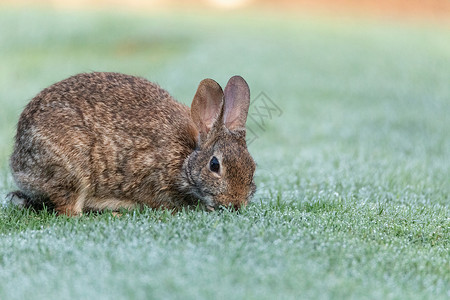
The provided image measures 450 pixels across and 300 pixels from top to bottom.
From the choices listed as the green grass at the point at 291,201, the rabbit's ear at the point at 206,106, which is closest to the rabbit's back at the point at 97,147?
the rabbit's ear at the point at 206,106

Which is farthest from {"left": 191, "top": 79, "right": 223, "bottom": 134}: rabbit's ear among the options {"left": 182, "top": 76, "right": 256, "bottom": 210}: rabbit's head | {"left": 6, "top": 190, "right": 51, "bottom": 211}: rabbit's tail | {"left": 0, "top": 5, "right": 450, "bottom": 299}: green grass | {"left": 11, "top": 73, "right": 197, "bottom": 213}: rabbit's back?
{"left": 6, "top": 190, "right": 51, "bottom": 211}: rabbit's tail

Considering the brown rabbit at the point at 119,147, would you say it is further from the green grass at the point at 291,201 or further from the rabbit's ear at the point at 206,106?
the green grass at the point at 291,201

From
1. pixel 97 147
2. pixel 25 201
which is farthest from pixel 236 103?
pixel 25 201

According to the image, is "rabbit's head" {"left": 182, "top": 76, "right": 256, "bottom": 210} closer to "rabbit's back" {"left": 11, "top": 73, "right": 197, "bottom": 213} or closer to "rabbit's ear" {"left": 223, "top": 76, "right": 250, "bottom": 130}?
"rabbit's ear" {"left": 223, "top": 76, "right": 250, "bottom": 130}

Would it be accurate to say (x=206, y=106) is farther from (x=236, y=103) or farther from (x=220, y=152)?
(x=220, y=152)

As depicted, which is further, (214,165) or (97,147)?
(97,147)

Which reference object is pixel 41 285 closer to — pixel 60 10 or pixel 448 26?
pixel 60 10
